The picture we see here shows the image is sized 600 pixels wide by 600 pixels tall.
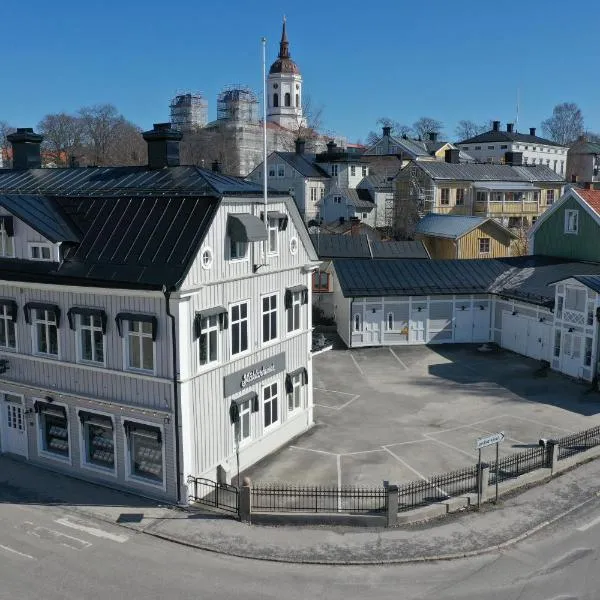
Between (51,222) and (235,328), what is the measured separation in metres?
5.73

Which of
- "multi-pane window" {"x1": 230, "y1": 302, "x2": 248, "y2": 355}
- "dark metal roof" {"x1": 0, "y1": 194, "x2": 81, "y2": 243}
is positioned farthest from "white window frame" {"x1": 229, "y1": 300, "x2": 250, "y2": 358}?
"dark metal roof" {"x1": 0, "y1": 194, "x2": 81, "y2": 243}

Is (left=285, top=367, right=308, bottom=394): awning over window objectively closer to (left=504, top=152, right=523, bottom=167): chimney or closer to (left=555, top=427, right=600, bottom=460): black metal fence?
(left=555, top=427, right=600, bottom=460): black metal fence

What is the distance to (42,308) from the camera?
18062 mm

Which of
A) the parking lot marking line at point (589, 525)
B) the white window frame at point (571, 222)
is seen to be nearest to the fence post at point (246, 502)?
the parking lot marking line at point (589, 525)

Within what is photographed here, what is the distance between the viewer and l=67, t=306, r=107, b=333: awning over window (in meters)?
17.0

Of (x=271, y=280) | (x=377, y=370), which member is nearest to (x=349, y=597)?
(x=271, y=280)

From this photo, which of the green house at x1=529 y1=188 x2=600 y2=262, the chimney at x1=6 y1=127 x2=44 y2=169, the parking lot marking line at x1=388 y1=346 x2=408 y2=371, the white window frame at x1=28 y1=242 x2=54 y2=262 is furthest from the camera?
the green house at x1=529 y1=188 x2=600 y2=262

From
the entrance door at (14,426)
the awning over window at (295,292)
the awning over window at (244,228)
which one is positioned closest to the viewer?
the awning over window at (244,228)

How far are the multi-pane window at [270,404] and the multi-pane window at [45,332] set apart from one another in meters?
6.10

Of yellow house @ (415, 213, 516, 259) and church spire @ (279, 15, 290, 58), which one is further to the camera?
church spire @ (279, 15, 290, 58)

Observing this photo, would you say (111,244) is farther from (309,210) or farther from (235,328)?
(309,210)

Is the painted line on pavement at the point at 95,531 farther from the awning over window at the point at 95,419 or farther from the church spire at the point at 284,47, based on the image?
the church spire at the point at 284,47

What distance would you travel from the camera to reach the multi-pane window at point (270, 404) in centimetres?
1994

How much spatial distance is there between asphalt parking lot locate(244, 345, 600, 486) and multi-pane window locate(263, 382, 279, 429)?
1.02 meters
